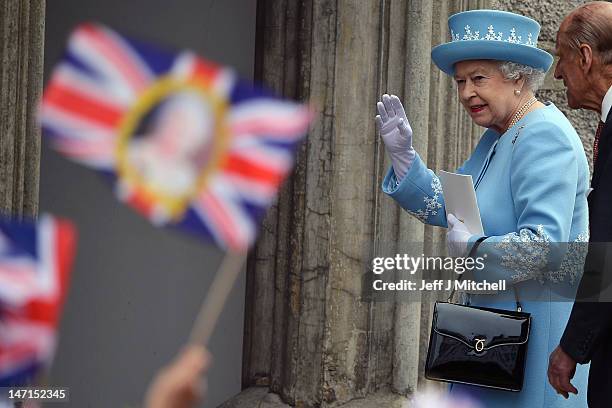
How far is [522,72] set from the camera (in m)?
2.98

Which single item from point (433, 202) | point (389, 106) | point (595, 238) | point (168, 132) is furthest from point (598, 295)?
point (168, 132)

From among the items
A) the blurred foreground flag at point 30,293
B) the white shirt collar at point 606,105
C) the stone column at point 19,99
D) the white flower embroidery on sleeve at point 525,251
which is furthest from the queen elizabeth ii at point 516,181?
the blurred foreground flag at point 30,293

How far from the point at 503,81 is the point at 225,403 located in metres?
1.71

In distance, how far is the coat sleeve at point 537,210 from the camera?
2723mm

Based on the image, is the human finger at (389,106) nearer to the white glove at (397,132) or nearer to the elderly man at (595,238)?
the white glove at (397,132)

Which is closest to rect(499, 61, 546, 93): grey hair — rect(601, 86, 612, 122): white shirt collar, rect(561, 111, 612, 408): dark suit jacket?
rect(601, 86, 612, 122): white shirt collar

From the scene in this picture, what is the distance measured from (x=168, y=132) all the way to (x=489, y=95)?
1.34 m

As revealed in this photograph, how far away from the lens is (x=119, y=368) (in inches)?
169

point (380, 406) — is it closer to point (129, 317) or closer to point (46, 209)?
point (129, 317)

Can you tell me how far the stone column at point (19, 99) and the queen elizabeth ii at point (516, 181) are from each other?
85cm

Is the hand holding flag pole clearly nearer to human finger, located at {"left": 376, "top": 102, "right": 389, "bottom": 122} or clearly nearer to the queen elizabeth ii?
the queen elizabeth ii

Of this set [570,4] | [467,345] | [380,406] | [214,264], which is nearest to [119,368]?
[214,264]

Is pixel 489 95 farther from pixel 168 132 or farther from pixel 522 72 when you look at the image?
pixel 168 132

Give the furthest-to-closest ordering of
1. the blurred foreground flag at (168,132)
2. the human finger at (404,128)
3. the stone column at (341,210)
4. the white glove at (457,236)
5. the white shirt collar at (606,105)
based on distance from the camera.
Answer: the stone column at (341,210) < the human finger at (404,128) < the white glove at (457,236) < the white shirt collar at (606,105) < the blurred foreground flag at (168,132)
